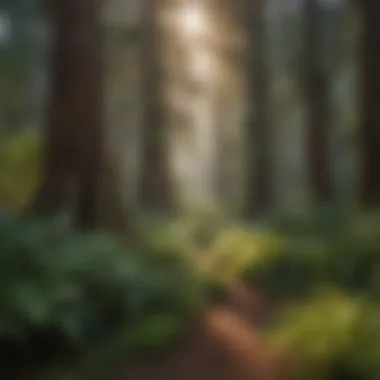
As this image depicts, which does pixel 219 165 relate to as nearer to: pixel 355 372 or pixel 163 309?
pixel 163 309

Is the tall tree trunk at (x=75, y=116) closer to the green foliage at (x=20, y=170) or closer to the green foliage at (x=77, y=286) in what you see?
the green foliage at (x=20, y=170)

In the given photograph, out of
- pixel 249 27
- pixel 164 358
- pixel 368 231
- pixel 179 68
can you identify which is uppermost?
pixel 249 27

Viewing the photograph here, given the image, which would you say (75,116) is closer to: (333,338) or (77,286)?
(77,286)

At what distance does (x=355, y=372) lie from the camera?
4973 millimetres

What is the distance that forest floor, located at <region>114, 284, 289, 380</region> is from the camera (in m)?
5.76

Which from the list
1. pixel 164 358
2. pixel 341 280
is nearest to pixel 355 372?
pixel 164 358

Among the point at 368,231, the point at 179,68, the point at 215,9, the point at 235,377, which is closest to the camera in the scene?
the point at 235,377

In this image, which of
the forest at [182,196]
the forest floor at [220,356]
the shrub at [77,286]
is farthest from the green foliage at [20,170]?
the forest floor at [220,356]

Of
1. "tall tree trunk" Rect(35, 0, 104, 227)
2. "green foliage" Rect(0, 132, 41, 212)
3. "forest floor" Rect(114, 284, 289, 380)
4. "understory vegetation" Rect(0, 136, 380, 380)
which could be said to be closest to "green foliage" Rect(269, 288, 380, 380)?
"understory vegetation" Rect(0, 136, 380, 380)

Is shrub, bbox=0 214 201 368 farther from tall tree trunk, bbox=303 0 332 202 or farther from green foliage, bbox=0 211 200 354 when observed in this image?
tall tree trunk, bbox=303 0 332 202

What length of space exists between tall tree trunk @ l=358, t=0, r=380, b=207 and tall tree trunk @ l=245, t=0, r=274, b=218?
168cm

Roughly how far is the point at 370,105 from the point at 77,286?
4.20 meters

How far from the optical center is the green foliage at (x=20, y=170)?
7.79 metres

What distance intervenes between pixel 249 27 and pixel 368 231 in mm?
3606
